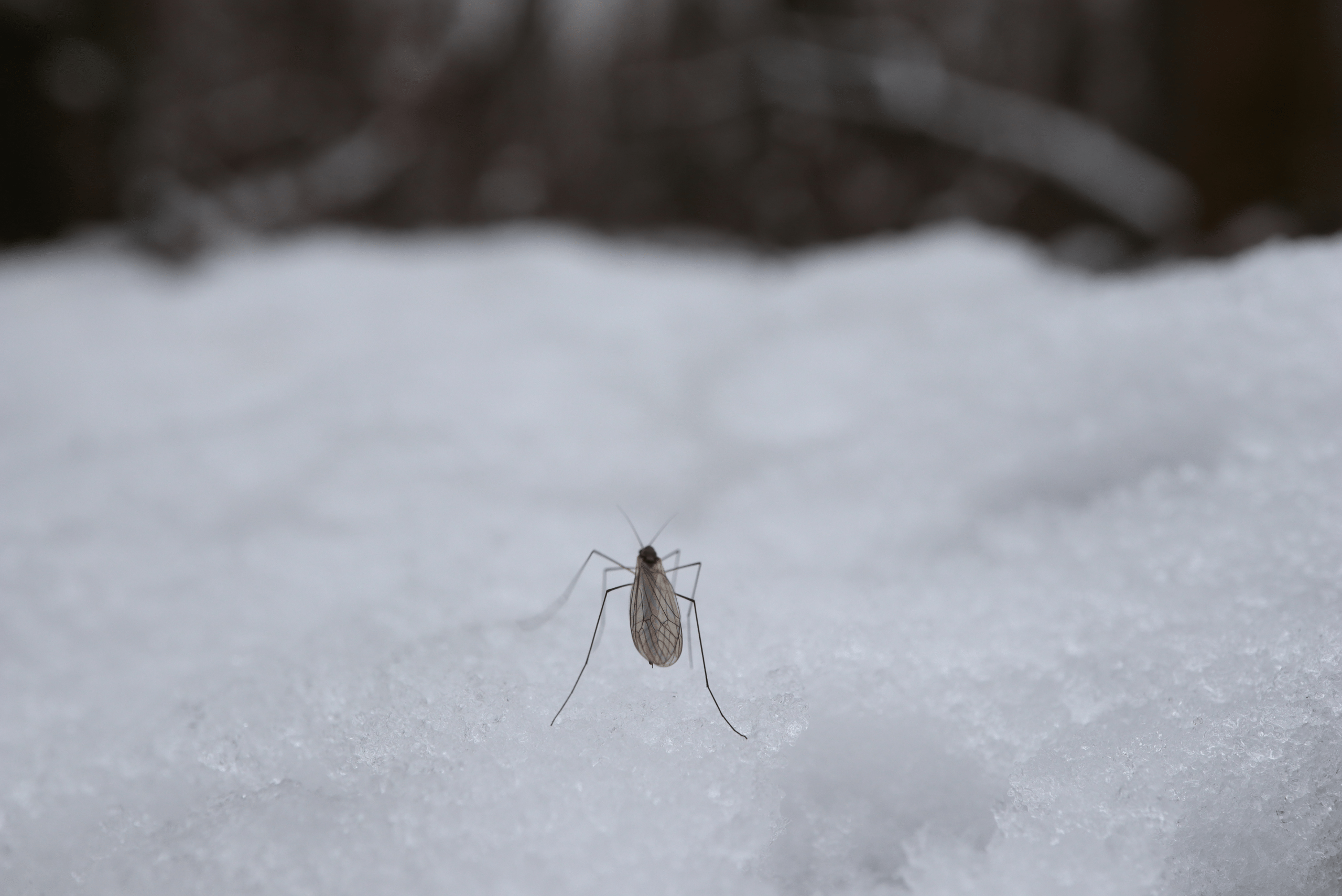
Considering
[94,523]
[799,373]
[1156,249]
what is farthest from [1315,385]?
[94,523]

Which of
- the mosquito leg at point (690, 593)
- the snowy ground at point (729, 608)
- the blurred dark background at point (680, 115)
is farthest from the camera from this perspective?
the blurred dark background at point (680, 115)

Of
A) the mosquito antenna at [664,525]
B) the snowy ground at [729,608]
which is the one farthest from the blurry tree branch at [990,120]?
the mosquito antenna at [664,525]

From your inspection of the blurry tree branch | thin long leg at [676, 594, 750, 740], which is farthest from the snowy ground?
the blurry tree branch

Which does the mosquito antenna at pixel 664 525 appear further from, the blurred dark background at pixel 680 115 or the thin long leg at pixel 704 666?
the blurred dark background at pixel 680 115

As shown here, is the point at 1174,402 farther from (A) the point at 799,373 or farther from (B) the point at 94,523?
(B) the point at 94,523

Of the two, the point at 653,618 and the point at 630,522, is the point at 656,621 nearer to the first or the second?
the point at 653,618

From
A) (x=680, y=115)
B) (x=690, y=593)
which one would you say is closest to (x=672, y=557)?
(x=690, y=593)
